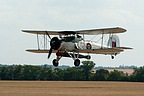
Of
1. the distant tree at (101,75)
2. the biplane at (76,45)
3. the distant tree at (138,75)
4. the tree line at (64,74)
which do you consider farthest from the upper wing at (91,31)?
the distant tree at (101,75)

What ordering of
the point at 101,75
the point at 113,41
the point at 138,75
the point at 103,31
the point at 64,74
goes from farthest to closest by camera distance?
the point at 64,74, the point at 101,75, the point at 138,75, the point at 113,41, the point at 103,31

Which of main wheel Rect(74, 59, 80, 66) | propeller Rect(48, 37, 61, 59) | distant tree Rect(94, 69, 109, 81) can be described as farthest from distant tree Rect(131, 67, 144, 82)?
propeller Rect(48, 37, 61, 59)

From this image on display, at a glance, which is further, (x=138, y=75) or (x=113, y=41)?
(x=138, y=75)

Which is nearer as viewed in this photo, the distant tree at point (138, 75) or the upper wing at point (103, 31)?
the upper wing at point (103, 31)

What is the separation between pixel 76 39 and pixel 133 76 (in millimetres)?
56122

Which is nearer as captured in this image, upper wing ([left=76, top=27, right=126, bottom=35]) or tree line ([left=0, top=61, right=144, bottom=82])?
upper wing ([left=76, top=27, right=126, bottom=35])

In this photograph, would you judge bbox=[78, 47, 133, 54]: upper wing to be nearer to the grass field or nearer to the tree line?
the grass field

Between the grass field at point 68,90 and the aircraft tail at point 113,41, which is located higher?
the aircraft tail at point 113,41

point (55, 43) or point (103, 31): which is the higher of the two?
point (103, 31)

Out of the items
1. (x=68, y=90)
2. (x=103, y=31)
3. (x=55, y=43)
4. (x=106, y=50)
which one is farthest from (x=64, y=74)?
(x=55, y=43)

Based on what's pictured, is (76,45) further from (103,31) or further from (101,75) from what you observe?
(101,75)

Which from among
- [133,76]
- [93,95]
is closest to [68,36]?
[93,95]

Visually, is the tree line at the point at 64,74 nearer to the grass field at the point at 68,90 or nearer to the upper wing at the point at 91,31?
the grass field at the point at 68,90

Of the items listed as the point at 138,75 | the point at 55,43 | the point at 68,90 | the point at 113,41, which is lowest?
the point at 68,90
